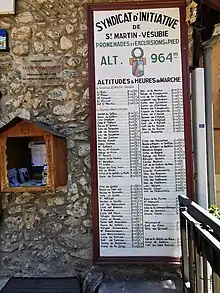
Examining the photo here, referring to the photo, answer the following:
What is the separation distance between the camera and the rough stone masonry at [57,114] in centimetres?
348

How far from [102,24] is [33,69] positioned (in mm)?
716

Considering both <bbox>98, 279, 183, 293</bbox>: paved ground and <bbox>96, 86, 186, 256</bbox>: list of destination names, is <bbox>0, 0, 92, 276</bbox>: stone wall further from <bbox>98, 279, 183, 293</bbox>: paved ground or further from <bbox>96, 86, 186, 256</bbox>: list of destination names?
<bbox>98, 279, 183, 293</bbox>: paved ground

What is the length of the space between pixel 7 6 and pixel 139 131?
5.16ft

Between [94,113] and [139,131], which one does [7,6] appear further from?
[139,131]

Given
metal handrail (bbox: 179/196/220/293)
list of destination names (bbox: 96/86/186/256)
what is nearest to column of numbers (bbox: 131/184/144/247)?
list of destination names (bbox: 96/86/186/256)

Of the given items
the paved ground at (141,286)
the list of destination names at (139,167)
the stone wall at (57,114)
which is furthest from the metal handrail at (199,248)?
the stone wall at (57,114)

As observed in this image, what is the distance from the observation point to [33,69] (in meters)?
3.49

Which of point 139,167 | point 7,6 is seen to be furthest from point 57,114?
point 7,6

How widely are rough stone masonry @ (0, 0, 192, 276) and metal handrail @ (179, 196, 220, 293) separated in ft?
2.89

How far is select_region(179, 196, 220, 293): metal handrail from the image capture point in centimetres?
210

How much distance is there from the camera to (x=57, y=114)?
349 centimetres

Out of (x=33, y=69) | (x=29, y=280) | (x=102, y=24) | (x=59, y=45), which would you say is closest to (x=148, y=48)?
(x=102, y=24)

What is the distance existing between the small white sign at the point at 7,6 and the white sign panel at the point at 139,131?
0.73 metres

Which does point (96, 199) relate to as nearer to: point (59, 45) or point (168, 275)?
point (168, 275)
